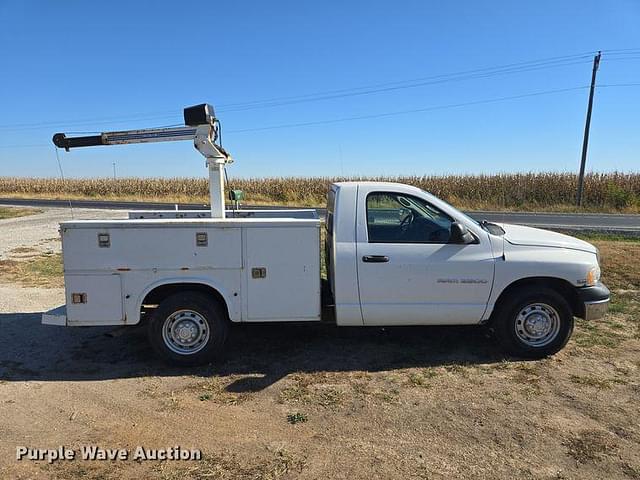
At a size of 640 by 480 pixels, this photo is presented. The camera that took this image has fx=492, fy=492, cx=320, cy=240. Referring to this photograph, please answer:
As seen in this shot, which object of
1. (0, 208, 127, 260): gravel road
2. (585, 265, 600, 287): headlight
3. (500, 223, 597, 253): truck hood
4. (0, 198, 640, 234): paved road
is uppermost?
(500, 223, 597, 253): truck hood

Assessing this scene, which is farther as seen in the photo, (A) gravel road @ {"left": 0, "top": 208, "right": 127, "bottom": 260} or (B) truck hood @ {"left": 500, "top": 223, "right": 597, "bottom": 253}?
(A) gravel road @ {"left": 0, "top": 208, "right": 127, "bottom": 260}

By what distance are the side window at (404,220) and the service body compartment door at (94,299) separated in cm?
263

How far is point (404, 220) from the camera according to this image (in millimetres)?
5215

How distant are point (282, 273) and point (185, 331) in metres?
1.17

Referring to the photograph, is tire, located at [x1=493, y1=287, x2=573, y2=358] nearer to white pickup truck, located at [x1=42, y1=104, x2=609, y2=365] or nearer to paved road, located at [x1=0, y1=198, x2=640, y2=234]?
white pickup truck, located at [x1=42, y1=104, x2=609, y2=365]

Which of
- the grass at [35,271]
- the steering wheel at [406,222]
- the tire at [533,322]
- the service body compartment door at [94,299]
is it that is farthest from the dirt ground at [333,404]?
the grass at [35,271]

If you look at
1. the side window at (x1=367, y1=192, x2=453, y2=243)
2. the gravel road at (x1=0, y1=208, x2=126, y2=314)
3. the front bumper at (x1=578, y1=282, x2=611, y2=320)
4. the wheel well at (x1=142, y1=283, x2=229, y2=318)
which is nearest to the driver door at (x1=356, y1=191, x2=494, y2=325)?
the side window at (x1=367, y1=192, x2=453, y2=243)

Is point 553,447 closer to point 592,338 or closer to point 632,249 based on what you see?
point 592,338

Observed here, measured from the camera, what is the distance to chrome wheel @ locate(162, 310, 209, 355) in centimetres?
503

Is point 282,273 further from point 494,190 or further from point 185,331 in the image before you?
point 494,190

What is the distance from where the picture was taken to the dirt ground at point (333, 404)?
3387mm

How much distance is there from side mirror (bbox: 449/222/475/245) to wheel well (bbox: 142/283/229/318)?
243cm

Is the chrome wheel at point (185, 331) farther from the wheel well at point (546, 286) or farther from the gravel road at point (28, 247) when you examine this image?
the gravel road at point (28, 247)

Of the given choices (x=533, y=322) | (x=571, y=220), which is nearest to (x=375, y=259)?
(x=533, y=322)
